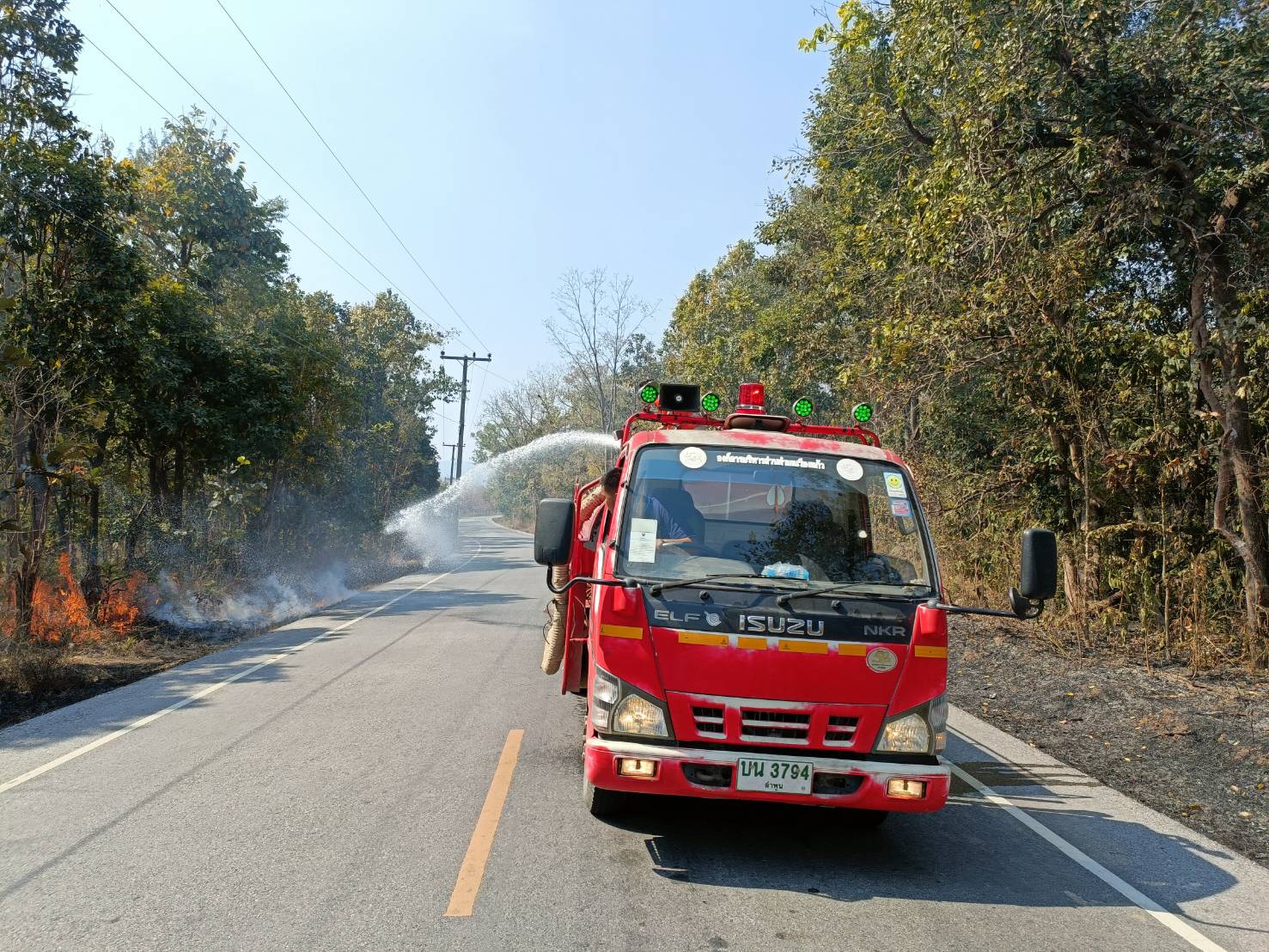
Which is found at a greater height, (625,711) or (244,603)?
(625,711)

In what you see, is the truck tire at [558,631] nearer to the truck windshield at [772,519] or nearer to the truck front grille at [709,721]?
the truck windshield at [772,519]

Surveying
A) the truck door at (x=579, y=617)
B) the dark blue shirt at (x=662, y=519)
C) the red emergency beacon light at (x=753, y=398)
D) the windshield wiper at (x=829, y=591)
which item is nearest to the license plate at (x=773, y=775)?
the windshield wiper at (x=829, y=591)

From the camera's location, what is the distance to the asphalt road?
4.14 m

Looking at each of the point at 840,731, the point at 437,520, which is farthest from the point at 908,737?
the point at 437,520

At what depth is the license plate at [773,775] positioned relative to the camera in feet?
15.5

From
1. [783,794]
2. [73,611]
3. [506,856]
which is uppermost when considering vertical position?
[783,794]

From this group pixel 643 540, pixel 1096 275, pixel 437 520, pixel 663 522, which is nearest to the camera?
pixel 643 540

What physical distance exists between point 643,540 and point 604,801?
154cm

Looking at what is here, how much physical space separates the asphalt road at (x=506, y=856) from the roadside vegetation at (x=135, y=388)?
4614mm

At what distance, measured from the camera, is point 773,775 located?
4.75 metres

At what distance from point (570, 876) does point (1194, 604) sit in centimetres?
889

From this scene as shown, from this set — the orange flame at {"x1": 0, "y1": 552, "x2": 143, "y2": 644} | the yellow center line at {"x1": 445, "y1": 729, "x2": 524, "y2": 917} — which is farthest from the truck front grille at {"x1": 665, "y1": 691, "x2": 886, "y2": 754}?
the orange flame at {"x1": 0, "y1": 552, "x2": 143, "y2": 644}

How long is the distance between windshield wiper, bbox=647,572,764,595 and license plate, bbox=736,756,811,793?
3.06 ft

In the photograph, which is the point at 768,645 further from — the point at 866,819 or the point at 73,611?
the point at 73,611
